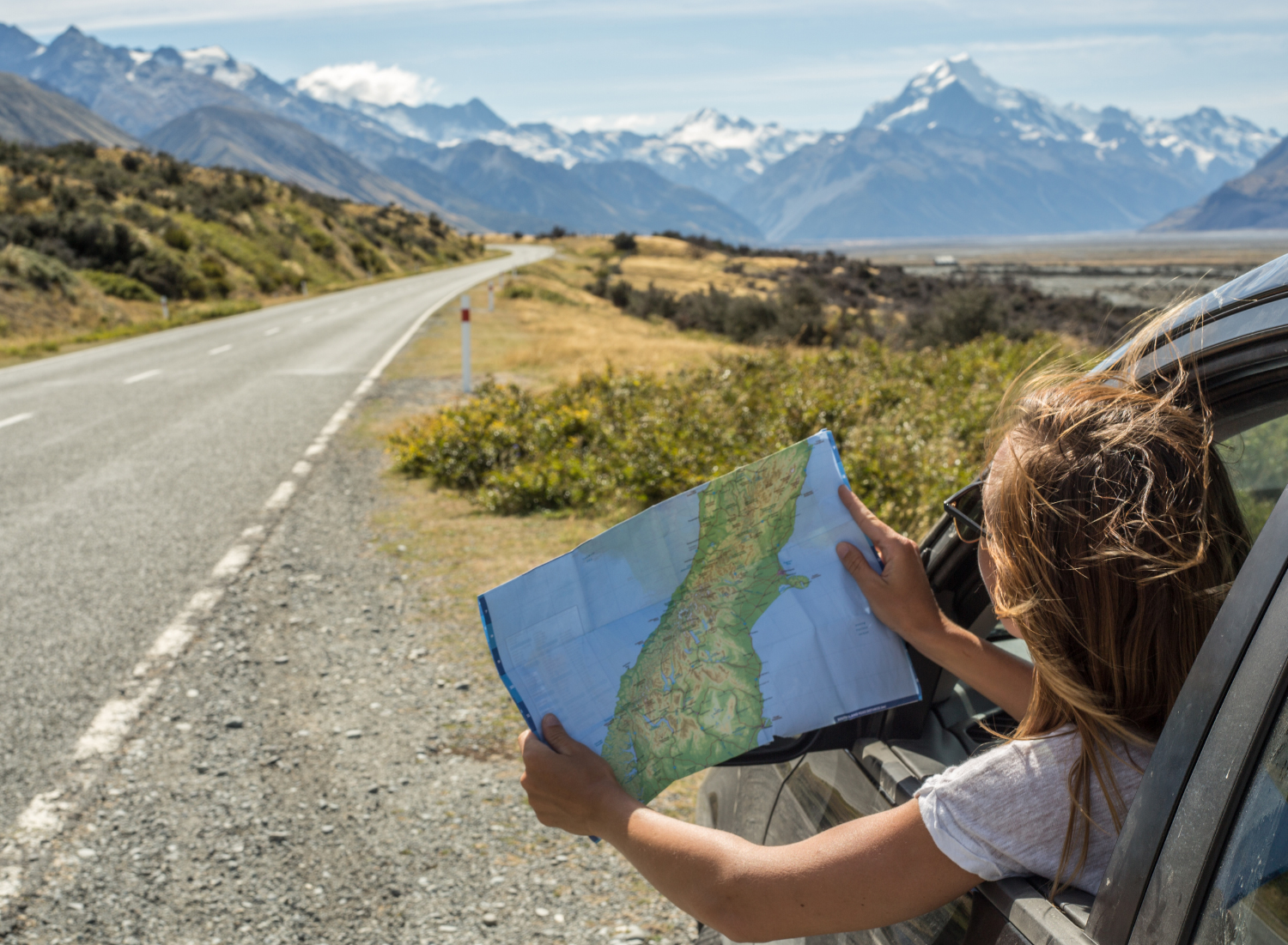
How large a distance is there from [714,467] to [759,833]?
4.91m

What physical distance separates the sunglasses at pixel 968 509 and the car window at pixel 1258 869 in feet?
2.04

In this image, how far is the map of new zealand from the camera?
1460 millimetres

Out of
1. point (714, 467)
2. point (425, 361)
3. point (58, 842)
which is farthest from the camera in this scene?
point (425, 361)

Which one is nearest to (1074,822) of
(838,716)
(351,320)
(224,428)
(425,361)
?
(838,716)

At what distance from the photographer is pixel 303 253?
155ft

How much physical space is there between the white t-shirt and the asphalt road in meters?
3.31

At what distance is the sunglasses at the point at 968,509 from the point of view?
1550 millimetres

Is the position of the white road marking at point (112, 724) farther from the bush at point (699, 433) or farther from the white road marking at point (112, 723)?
the bush at point (699, 433)

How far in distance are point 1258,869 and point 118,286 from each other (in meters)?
32.6

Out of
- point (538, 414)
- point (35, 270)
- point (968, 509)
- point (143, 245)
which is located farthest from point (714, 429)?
point (143, 245)

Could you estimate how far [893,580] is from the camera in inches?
59.9

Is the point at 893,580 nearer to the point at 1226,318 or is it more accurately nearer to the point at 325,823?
the point at 1226,318

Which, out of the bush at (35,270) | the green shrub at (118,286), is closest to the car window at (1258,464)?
the bush at (35,270)

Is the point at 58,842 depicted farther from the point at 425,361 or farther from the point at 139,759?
the point at 425,361
